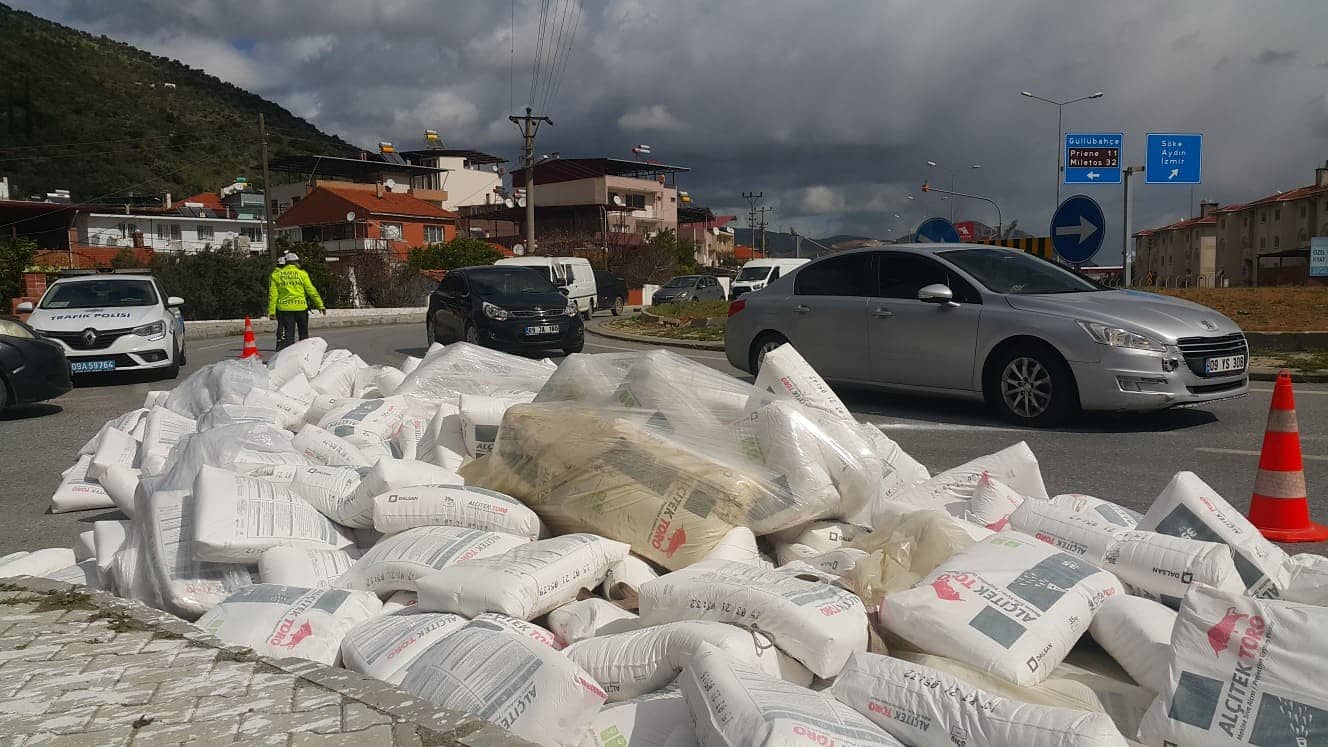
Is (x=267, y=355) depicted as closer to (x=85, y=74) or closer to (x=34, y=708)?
(x=34, y=708)

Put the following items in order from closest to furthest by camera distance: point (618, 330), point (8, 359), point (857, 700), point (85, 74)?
point (857, 700)
point (8, 359)
point (618, 330)
point (85, 74)

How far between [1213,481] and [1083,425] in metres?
2.01

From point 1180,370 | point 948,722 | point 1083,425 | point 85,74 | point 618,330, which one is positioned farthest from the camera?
point 85,74

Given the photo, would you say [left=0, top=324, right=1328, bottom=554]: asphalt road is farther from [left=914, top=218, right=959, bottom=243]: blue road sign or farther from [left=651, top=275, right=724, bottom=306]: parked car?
[left=651, top=275, right=724, bottom=306]: parked car

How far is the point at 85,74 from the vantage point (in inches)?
2931

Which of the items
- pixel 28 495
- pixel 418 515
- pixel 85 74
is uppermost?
pixel 85 74

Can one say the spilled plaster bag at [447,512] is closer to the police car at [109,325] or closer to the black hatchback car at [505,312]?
the police car at [109,325]

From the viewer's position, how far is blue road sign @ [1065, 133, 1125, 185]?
15664mm

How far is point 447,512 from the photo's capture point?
12.4 ft

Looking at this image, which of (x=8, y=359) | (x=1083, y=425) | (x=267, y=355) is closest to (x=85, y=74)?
(x=267, y=355)

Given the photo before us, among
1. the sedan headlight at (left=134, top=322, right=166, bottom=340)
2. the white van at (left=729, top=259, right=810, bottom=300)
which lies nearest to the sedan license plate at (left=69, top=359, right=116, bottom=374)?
the sedan headlight at (left=134, top=322, right=166, bottom=340)

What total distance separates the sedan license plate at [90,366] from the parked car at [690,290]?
2619cm

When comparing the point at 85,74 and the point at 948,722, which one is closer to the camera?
the point at 948,722

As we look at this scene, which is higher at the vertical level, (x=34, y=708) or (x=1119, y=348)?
(x=1119, y=348)
